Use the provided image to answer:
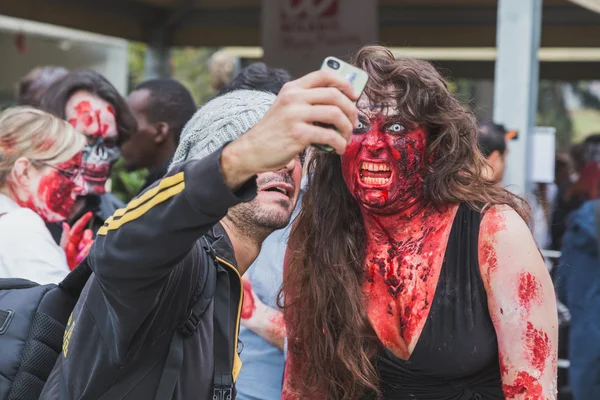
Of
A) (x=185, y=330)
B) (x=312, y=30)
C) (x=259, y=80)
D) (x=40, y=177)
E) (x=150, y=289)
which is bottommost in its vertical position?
(x=185, y=330)

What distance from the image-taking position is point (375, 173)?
2199mm

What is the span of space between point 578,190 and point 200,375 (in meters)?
6.28

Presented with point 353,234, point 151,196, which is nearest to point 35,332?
point 151,196

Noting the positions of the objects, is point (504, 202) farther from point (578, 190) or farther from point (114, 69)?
point (114, 69)

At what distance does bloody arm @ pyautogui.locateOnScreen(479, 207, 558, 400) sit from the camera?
6.58ft

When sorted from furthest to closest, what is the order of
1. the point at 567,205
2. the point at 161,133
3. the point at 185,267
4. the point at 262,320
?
the point at 567,205, the point at 161,133, the point at 262,320, the point at 185,267

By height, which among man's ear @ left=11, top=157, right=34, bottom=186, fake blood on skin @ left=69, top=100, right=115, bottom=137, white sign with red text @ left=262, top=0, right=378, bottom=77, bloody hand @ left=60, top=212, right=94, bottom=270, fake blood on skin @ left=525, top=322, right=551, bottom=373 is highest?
white sign with red text @ left=262, top=0, right=378, bottom=77

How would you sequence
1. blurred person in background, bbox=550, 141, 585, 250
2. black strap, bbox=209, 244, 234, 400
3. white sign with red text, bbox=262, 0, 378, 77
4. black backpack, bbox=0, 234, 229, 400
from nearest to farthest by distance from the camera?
1. black strap, bbox=209, 244, 234, 400
2. black backpack, bbox=0, 234, 229, 400
3. white sign with red text, bbox=262, 0, 378, 77
4. blurred person in background, bbox=550, 141, 585, 250

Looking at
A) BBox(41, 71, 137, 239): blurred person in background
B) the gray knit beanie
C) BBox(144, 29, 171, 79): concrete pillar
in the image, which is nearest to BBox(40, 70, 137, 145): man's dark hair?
BBox(41, 71, 137, 239): blurred person in background

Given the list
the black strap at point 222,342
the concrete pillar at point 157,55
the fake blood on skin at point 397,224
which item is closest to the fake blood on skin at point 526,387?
the fake blood on skin at point 397,224

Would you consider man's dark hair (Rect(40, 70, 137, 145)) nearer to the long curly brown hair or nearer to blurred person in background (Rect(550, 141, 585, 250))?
the long curly brown hair

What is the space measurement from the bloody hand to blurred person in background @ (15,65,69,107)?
140cm

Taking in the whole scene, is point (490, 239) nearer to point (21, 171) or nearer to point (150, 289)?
point (150, 289)

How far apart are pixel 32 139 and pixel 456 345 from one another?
1860mm
